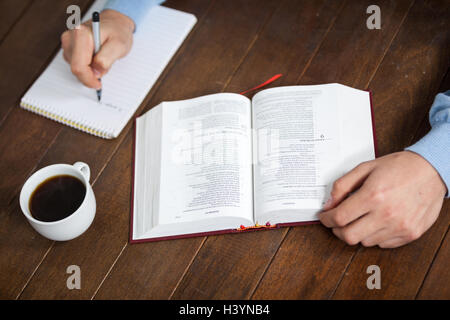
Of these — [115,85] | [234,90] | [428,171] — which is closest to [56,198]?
[115,85]

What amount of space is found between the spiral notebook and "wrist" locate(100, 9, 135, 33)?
4 cm

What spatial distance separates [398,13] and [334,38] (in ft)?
0.57

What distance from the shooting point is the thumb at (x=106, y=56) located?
1067mm

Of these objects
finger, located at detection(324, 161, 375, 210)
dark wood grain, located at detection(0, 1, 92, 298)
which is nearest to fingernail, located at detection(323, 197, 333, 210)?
finger, located at detection(324, 161, 375, 210)

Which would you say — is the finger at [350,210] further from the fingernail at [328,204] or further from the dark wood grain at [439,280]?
the dark wood grain at [439,280]

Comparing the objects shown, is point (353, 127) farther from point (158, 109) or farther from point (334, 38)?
point (158, 109)

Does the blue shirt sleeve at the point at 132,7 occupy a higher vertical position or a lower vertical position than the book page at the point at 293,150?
higher

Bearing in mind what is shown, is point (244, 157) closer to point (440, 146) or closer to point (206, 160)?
point (206, 160)

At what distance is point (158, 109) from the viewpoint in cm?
107

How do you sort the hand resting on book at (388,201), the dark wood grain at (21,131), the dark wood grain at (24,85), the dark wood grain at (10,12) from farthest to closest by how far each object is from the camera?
the dark wood grain at (10,12), the dark wood grain at (24,85), the dark wood grain at (21,131), the hand resting on book at (388,201)

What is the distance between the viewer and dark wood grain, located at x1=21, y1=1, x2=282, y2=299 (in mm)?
938

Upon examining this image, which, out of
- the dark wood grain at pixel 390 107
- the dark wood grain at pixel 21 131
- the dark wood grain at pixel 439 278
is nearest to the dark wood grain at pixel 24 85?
the dark wood grain at pixel 21 131

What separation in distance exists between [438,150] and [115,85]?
0.73 meters
